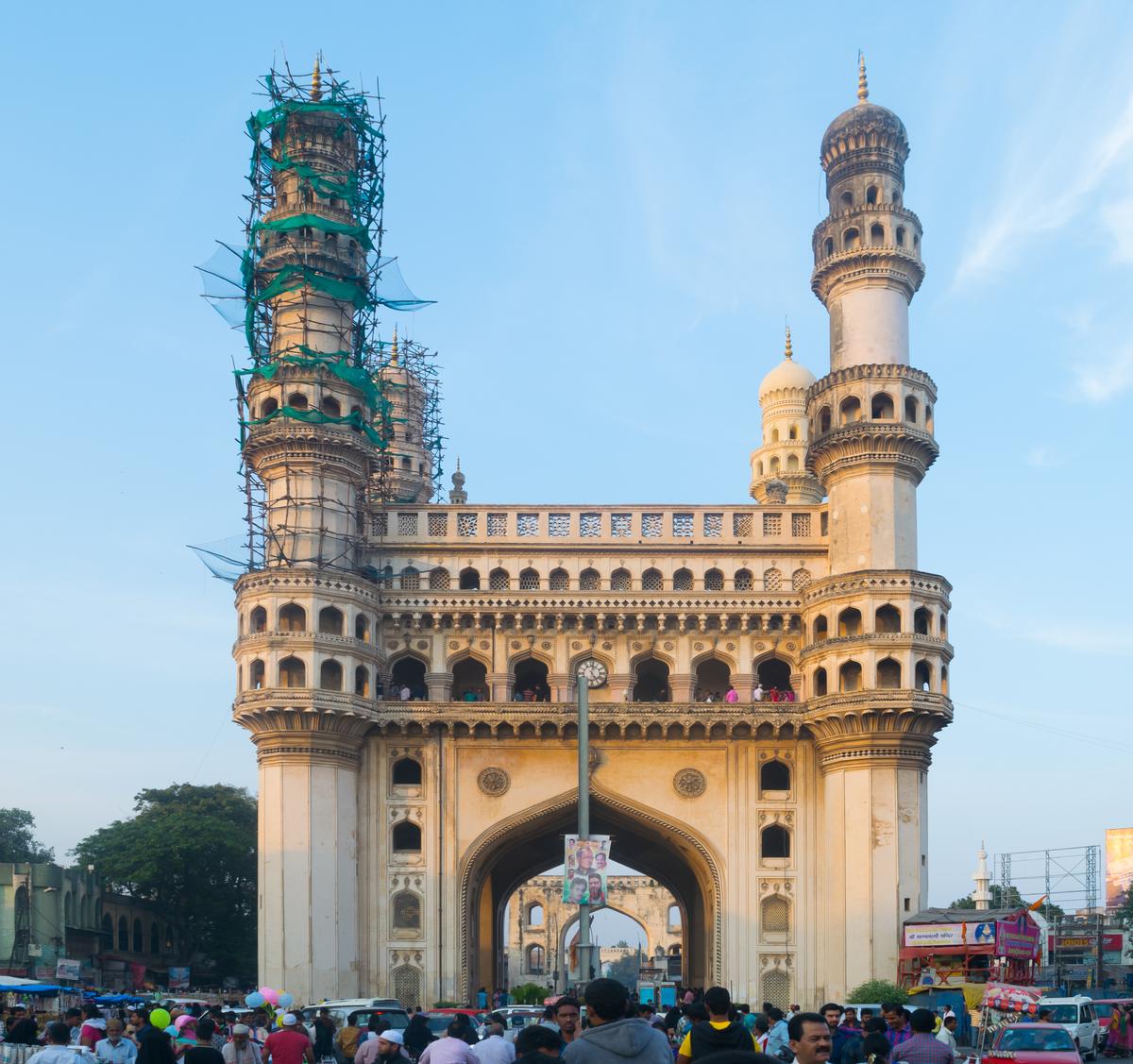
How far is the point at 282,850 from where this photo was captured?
43781 millimetres

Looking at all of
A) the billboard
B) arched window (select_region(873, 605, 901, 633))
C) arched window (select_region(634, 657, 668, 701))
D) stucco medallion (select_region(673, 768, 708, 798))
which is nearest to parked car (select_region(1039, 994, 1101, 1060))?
arched window (select_region(873, 605, 901, 633))

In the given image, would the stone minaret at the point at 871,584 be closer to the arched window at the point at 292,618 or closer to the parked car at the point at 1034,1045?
the arched window at the point at 292,618

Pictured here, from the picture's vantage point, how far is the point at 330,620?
45.7 m

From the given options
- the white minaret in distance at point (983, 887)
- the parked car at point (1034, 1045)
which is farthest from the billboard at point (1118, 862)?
the parked car at point (1034, 1045)

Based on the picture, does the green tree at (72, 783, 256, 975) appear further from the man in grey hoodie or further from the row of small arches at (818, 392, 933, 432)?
the man in grey hoodie

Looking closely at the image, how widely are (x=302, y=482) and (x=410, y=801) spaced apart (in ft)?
29.4

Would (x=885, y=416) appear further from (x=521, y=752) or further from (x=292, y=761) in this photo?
(x=292, y=761)

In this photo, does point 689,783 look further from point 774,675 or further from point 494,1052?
point 494,1052

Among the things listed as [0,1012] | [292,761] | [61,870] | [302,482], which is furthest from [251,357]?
[0,1012]

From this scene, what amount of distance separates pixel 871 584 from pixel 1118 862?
55147 millimetres

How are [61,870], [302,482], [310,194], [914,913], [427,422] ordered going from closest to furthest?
[914,913], [302,482], [310,194], [61,870], [427,422]

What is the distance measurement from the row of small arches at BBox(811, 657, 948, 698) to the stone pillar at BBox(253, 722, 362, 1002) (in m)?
12.9

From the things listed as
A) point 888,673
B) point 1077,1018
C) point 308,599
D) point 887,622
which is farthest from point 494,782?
point 1077,1018

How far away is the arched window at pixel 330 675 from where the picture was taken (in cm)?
4488
